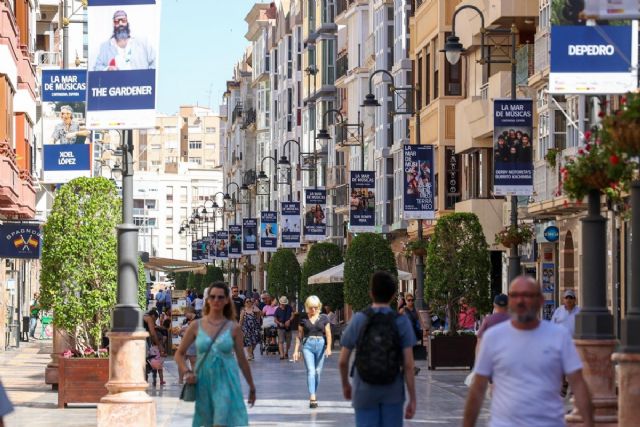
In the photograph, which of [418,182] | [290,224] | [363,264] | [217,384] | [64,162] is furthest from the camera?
[290,224]

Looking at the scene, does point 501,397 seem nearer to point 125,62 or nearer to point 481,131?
point 125,62

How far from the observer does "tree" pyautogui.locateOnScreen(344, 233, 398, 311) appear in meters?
49.8

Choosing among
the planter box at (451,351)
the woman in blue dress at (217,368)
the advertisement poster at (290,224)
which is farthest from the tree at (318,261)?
the woman in blue dress at (217,368)

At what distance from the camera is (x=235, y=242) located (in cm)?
9956

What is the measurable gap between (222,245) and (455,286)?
216 feet

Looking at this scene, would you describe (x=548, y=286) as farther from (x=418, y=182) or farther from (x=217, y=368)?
(x=217, y=368)

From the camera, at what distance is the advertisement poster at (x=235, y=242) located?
98.8m

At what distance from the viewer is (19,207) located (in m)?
41.1

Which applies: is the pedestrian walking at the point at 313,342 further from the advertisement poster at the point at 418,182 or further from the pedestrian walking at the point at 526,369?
the advertisement poster at the point at 418,182

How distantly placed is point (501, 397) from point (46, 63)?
215ft

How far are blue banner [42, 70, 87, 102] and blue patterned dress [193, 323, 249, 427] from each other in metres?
20.6

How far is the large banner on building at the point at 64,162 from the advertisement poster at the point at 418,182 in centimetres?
1213

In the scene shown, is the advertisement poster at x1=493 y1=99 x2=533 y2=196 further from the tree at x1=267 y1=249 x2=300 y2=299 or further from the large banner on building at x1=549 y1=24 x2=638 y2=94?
the tree at x1=267 y1=249 x2=300 y2=299

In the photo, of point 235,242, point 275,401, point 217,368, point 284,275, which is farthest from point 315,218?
point 217,368
